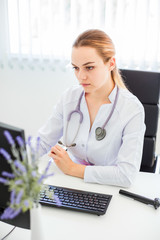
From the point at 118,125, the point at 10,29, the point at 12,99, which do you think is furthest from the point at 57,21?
the point at 118,125

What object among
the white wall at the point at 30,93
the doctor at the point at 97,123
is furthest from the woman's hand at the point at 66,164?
the white wall at the point at 30,93

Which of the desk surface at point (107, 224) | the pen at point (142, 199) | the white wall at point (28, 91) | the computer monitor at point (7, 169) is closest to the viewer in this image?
the computer monitor at point (7, 169)

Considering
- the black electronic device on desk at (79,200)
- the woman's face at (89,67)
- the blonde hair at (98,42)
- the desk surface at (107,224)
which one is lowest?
the desk surface at (107,224)

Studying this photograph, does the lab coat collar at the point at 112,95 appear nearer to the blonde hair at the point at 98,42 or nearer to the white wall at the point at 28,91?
the blonde hair at the point at 98,42

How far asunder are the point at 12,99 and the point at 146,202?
198cm

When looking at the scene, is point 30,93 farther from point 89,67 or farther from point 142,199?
point 142,199

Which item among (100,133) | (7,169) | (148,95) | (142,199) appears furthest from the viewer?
(148,95)

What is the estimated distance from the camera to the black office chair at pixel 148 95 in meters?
1.57

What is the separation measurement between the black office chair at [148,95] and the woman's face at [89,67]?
240mm

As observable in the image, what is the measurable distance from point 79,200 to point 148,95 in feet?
2.51

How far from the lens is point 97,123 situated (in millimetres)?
1423

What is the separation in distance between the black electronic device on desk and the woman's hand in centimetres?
14

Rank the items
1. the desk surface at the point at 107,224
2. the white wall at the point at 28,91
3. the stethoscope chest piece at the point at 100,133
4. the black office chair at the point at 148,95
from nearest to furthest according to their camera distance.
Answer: the desk surface at the point at 107,224 → the stethoscope chest piece at the point at 100,133 → the black office chair at the point at 148,95 → the white wall at the point at 28,91

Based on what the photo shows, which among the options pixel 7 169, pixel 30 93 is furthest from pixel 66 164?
pixel 30 93
